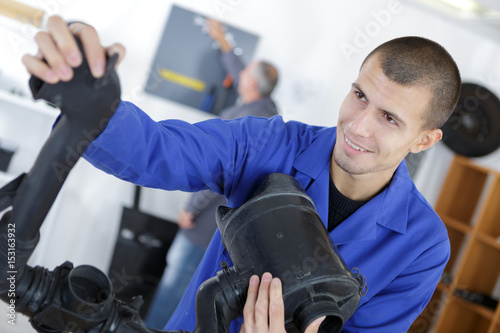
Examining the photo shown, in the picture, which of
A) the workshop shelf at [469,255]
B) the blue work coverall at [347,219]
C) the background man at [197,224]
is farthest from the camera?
the workshop shelf at [469,255]

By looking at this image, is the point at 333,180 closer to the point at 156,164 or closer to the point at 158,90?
the point at 156,164

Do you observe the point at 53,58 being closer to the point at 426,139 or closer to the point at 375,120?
the point at 375,120

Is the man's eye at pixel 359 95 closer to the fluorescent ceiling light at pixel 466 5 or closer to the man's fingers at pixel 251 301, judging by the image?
the man's fingers at pixel 251 301

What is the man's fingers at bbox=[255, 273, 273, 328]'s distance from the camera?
35.5 inches

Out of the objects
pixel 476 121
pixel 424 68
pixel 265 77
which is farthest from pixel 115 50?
pixel 476 121

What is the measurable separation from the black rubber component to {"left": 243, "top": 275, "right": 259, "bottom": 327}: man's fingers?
3.30 metres

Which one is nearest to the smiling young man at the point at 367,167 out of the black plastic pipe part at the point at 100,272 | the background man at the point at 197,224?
the black plastic pipe part at the point at 100,272

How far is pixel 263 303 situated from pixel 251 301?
0.04 m

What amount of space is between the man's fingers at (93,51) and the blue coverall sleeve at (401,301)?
98 cm

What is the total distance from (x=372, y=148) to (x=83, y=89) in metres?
0.85

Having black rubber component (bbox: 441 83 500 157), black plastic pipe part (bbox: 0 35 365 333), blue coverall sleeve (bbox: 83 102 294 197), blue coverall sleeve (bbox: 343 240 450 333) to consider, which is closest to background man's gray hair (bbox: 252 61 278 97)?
black rubber component (bbox: 441 83 500 157)

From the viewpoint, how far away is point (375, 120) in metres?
1.35

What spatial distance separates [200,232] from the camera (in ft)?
10.1

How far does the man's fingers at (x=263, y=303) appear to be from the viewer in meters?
0.90
